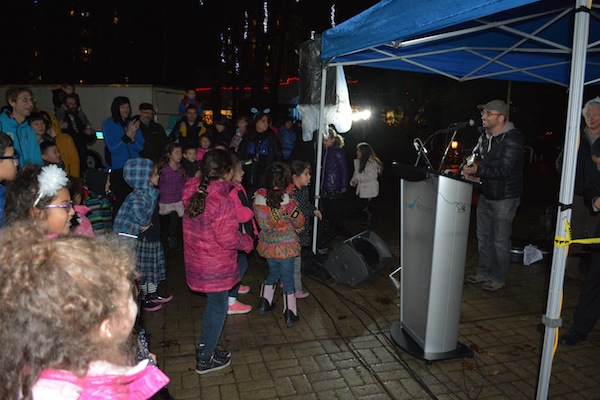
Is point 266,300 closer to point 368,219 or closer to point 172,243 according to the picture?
point 172,243

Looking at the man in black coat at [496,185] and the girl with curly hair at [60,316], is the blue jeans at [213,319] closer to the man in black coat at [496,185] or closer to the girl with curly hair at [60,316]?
the girl with curly hair at [60,316]

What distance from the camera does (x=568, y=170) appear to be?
259 cm

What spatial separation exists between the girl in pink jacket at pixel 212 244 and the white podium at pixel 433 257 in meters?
1.50

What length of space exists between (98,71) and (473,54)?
38.9m

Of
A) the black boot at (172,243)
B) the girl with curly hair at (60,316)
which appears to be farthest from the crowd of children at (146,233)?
the black boot at (172,243)

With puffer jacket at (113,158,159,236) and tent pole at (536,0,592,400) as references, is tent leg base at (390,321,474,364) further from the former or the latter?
puffer jacket at (113,158,159,236)

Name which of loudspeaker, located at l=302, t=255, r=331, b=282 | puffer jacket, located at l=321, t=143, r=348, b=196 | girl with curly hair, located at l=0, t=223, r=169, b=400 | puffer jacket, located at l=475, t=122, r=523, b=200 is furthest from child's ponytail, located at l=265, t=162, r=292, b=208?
puffer jacket, located at l=321, t=143, r=348, b=196

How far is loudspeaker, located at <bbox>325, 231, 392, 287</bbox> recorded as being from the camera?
541 centimetres

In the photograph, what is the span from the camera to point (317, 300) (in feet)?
16.9

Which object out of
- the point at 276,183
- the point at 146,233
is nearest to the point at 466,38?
the point at 276,183

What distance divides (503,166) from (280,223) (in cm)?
275

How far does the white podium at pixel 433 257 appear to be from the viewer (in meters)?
3.50

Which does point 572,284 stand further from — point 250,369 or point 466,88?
point 466,88

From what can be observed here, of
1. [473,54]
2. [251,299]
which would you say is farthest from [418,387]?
[473,54]
